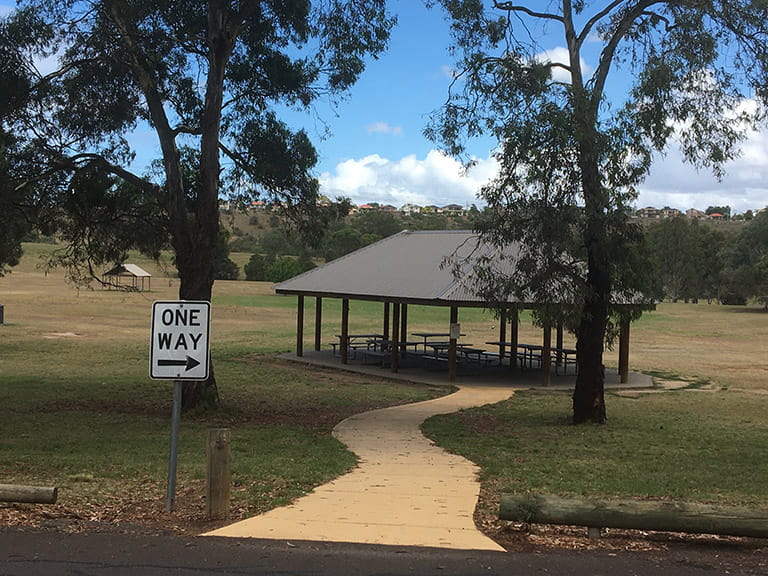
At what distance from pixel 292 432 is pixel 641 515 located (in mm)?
8917

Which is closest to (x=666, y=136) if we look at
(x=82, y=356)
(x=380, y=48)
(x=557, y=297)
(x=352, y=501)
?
(x=557, y=297)

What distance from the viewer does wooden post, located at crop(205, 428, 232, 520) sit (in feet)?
23.3

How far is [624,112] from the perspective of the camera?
14.2m

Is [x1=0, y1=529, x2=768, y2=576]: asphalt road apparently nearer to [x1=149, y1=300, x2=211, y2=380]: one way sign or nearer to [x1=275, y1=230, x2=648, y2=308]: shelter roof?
[x1=149, y1=300, x2=211, y2=380]: one way sign

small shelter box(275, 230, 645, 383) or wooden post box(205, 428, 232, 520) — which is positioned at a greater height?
small shelter box(275, 230, 645, 383)

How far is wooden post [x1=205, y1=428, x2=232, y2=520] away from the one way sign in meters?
0.56

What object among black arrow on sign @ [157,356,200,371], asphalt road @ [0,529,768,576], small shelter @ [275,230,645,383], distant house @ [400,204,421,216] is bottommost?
asphalt road @ [0,529,768,576]

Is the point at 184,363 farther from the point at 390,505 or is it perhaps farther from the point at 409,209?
the point at 409,209

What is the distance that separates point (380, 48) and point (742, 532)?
42.5 feet

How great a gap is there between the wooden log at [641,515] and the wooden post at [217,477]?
2.26 m

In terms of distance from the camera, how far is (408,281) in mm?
26969

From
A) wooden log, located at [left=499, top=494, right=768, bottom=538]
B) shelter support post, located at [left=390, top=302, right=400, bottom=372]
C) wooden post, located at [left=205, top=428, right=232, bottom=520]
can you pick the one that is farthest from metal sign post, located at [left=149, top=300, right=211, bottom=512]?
shelter support post, located at [left=390, top=302, right=400, bottom=372]

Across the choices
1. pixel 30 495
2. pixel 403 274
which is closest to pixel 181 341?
pixel 30 495

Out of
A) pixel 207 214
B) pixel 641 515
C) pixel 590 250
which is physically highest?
pixel 207 214
